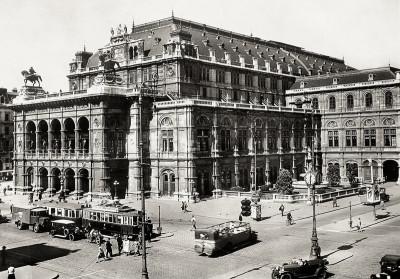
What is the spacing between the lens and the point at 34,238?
3988 cm

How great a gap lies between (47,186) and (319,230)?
44.1 metres

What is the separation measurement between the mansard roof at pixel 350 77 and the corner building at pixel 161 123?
8509 mm

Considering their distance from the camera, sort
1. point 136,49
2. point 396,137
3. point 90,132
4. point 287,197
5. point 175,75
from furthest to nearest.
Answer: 1. point 396,137
2. point 136,49
3. point 175,75
4. point 90,132
5. point 287,197

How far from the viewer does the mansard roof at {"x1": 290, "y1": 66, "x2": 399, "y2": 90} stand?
260ft

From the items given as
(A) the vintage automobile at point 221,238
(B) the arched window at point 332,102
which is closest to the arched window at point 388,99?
(B) the arched window at point 332,102

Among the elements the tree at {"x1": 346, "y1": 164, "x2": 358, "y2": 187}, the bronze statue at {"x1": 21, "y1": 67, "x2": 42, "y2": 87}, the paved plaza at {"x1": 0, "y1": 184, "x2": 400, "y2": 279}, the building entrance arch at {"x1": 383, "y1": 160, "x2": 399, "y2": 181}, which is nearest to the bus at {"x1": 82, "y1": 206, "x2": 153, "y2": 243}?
the paved plaza at {"x1": 0, "y1": 184, "x2": 400, "y2": 279}

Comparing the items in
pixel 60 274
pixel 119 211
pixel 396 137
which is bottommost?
pixel 60 274

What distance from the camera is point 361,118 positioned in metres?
80.7

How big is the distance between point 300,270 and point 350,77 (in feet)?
213

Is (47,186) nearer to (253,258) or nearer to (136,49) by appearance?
(136,49)

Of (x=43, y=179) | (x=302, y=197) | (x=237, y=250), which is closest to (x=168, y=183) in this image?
(x=302, y=197)

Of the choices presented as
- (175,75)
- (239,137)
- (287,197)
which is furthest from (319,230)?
(175,75)

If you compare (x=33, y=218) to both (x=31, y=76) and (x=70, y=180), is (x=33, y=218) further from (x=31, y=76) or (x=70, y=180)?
(x=31, y=76)

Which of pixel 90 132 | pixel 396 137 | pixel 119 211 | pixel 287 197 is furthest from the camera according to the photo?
pixel 396 137
